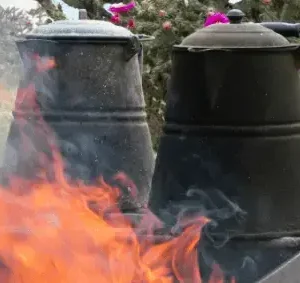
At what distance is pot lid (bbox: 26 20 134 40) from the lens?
12.5ft

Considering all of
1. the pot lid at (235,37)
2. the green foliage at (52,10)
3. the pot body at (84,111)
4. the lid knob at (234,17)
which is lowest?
the green foliage at (52,10)

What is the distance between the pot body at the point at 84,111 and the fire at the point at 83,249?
0.69 meters

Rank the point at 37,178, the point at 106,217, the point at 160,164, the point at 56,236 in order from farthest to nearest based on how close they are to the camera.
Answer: the point at 37,178
the point at 106,217
the point at 160,164
the point at 56,236

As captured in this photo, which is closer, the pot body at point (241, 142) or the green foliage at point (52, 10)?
the pot body at point (241, 142)

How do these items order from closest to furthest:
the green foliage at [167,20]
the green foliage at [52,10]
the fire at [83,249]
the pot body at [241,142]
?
the fire at [83,249] → the pot body at [241,142] → the green foliage at [167,20] → the green foliage at [52,10]

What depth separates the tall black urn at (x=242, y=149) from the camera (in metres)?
2.83

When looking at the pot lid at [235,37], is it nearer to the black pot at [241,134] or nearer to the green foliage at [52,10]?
the black pot at [241,134]

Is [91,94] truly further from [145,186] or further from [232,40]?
[232,40]

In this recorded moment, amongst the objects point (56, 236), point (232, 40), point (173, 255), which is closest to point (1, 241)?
point (56, 236)

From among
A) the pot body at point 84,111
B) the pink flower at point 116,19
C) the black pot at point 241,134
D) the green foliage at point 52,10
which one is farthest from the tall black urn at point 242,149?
the green foliage at point 52,10

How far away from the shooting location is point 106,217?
11.1 ft

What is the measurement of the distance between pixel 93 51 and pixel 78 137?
355mm

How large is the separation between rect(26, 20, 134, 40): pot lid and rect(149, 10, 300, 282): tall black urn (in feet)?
3.26

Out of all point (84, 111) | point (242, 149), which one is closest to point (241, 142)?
point (242, 149)
